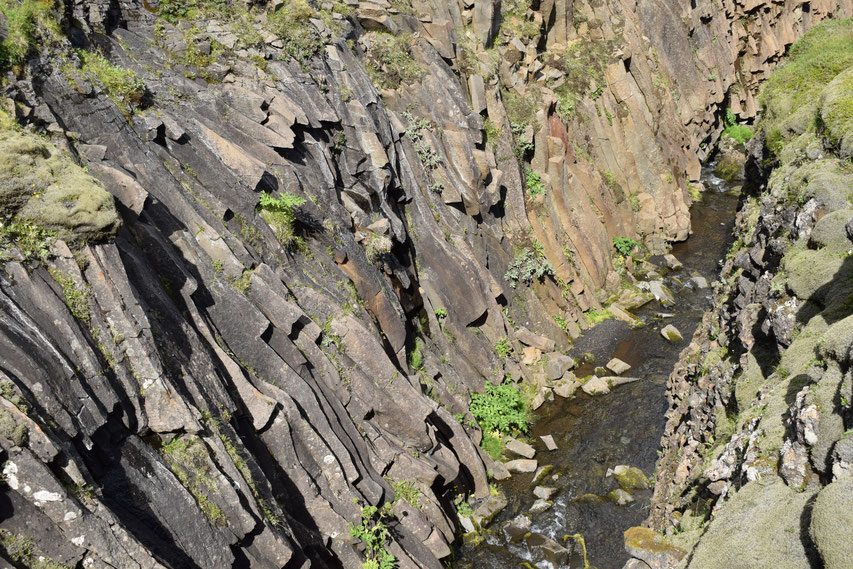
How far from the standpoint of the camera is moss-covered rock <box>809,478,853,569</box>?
7973 mm

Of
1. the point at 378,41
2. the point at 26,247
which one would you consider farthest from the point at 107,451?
the point at 378,41

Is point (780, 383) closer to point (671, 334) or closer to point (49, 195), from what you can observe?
point (49, 195)

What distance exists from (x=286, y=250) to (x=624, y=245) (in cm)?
2397

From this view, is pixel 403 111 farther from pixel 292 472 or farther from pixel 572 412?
pixel 292 472

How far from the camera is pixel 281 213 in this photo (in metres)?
21.8

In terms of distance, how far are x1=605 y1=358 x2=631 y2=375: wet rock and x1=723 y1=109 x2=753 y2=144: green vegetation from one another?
33.1 m

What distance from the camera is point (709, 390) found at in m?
19.6

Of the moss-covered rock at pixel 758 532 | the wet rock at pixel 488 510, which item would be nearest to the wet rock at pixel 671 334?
the wet rock at pixel 488 510

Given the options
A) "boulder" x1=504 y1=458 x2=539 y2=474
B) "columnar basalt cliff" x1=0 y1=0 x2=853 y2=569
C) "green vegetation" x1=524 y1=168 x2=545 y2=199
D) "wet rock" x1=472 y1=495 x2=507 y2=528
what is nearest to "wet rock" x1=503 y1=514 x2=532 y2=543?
"wet rock" x1=472 y1=495 x2=507 y2=528

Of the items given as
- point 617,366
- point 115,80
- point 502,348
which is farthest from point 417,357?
point 115,80

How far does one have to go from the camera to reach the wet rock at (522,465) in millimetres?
24719

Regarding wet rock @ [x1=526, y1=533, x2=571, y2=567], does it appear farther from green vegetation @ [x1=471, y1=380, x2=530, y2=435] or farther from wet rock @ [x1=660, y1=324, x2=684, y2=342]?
wet rock @ [x1=660, y1=324, x2=684, y2=342]

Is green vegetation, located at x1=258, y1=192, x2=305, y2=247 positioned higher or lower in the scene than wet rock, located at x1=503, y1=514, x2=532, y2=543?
higher

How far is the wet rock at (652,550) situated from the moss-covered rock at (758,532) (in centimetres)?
124
